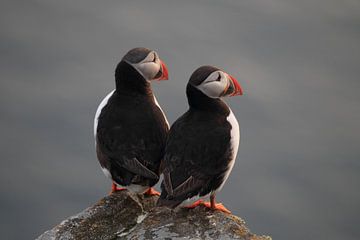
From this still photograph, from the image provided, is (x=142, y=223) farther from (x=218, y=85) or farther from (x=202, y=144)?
(x=218, y=85)

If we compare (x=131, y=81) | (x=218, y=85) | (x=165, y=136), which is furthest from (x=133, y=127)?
(x=218, y=85)

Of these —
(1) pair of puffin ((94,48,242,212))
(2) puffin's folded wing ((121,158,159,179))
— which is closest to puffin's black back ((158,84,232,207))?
(1) pair of puffin ((94,48,242,212))

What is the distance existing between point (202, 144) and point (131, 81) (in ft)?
4.84

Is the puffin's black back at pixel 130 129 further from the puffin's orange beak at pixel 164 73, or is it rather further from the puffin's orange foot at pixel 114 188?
the puffin's orange foot at pixel 114 188

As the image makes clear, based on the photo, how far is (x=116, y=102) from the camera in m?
7.31

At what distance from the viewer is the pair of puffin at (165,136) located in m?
6.40

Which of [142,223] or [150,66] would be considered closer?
[142,223]

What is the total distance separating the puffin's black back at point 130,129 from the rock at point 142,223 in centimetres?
34

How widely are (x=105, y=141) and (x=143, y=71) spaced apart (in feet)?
3.45

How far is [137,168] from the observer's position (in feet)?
21.6

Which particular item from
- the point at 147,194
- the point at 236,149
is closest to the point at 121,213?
the point at 147,194

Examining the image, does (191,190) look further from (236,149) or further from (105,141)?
(105,141)

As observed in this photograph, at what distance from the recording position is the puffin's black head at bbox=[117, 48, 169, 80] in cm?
733

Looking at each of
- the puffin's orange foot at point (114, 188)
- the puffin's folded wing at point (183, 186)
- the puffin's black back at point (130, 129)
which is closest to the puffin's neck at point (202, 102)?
the puffin's black back at point (130, 129)
